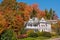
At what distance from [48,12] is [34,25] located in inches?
1111

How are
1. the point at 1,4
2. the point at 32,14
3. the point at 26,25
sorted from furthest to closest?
the point at 32,14 < the point at 26,25 < the point at 1,4

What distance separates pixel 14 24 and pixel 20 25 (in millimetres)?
5161

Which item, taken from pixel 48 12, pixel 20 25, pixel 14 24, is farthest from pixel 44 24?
pixel 48 12

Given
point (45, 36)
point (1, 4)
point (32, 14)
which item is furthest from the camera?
point (32, 14)

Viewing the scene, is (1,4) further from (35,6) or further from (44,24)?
(35,6)

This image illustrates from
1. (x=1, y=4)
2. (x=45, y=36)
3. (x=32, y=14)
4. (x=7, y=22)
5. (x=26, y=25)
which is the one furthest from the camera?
(x=32, y=14)

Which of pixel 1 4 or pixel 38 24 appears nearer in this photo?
pixel 1 4

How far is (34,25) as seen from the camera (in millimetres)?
A: 83750

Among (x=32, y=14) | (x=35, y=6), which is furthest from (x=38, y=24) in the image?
(x=35, y=6)

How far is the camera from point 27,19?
83938 mm

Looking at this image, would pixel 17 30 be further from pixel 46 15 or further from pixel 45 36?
pixel 46 15

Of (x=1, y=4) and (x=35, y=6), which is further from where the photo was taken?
(x=35, y=6)

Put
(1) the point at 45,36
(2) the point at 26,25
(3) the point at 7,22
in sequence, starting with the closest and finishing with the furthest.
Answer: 1. (3) the point at 7,22
2. (1) the point at 45,36
3. (2) the point at 26,25

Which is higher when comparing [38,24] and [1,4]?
[1,4]
